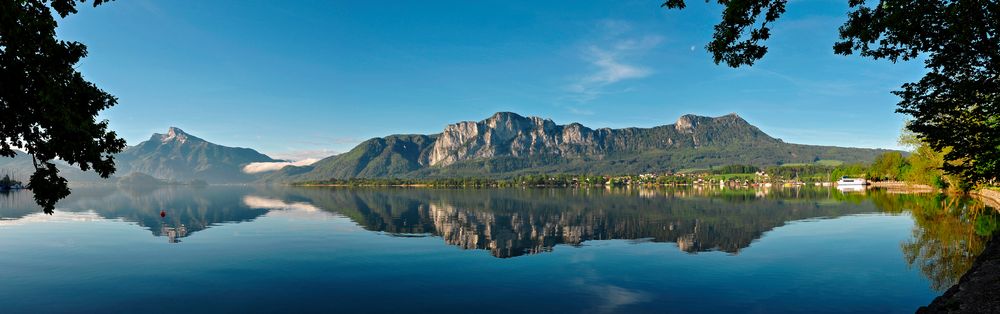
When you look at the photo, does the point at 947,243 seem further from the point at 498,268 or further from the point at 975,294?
the point at 498,268

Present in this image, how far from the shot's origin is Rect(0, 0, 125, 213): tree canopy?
50.4ft

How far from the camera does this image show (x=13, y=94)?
52.3ft

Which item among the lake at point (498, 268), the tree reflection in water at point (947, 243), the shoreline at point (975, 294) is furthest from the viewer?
the tree reflection in water at point (947, 243)

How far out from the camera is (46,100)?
48.9 feet

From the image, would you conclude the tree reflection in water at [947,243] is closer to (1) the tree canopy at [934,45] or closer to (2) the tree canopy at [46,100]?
(1) the tree canopy at [934,45]

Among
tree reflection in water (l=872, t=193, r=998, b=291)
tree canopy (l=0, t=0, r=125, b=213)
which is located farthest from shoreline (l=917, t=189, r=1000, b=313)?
tree canopy (l=0, t=0, r=125, b=213)

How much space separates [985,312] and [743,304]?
376 inches

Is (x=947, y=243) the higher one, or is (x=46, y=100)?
(x=46, y=100)

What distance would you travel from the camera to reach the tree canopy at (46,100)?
1535 centimetres

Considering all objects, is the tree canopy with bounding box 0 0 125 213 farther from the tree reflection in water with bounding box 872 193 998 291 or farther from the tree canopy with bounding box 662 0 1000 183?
the tree reflection in water with bounding box 872 193 998 291

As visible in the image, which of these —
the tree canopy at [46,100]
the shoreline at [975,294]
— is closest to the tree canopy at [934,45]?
the shoreline at [975,294]

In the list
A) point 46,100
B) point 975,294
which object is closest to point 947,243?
point 975,294

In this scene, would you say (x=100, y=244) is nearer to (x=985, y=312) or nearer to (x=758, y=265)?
(x=758, y=265)

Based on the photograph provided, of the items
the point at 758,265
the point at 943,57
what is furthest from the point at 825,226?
the point at 943,57
